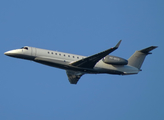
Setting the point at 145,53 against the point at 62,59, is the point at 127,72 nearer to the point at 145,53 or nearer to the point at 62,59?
the point at 145,53

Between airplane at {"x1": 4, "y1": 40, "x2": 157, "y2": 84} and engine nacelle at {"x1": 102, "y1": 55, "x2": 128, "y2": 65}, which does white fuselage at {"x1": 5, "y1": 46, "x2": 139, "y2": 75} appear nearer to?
airplane at {"x1": 4, "y1": 40, "x2": 157, "y2": 84}

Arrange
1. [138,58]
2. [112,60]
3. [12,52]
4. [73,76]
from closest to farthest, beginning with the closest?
[12,52] → [112,60] → [138,58] → [73,76]

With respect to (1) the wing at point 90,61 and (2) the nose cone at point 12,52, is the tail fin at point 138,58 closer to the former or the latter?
(1) the wing at point 90,61


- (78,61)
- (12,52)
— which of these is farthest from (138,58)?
(12,52)

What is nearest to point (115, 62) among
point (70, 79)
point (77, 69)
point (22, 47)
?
point (77, 69)

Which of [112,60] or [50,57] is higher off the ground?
[50,57]

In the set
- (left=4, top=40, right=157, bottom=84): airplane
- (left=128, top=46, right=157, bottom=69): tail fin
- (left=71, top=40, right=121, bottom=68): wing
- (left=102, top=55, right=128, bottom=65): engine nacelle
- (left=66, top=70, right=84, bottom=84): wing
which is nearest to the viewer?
(left=71, top=40, right=121, bottom=68): wing

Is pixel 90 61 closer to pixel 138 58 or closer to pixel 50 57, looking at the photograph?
pixel 50 57

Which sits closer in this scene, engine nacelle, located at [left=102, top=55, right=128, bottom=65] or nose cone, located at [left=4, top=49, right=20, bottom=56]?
nose cone, located at [left=4, top=49, right=20, bottom=56]

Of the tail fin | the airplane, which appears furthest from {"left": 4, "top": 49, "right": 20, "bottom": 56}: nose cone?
the tail fin

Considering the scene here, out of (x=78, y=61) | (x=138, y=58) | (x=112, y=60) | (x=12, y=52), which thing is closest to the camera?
(x=78, y=61)

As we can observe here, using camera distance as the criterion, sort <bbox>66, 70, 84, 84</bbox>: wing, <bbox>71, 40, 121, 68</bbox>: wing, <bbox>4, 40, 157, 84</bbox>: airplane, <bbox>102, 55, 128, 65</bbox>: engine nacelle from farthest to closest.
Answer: <bbox>66, 70, 84, 84</bbox>: wing
<bbox>102, 55, 128, 65</bbox>: engine nacelle
<bbox>4, 40, 157, 84</bbox>: airplane
<bbox>71, 40, 121, 68</bbox>: wing

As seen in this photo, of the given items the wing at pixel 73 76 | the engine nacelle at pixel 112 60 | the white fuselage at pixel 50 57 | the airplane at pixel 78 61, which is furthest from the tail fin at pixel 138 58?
the wing at pixel 73 76

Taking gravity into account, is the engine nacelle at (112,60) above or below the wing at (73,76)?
above
